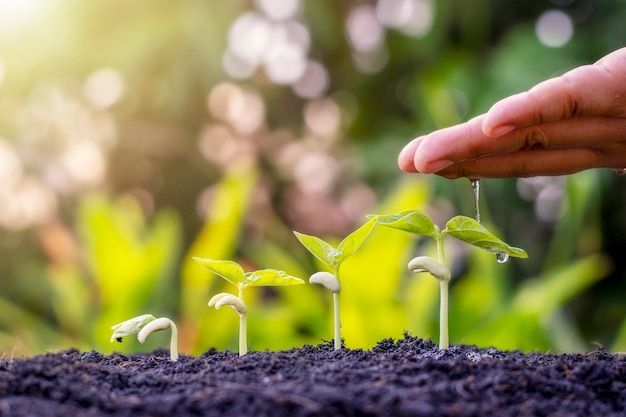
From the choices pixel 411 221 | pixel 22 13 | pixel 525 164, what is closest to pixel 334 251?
pixel 411 221

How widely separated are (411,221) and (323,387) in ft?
0.95

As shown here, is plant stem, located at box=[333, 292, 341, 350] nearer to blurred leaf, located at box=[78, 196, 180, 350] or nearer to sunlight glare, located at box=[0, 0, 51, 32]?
blurred leaf, located at box=[78, 196, 180, 350]

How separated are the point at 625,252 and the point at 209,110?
2897 millimetres

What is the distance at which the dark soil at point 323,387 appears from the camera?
2.15 feet

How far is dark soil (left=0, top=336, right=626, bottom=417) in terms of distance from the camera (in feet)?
2.15

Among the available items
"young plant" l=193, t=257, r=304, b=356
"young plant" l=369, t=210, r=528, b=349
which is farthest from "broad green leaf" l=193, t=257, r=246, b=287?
"young plant" l=369, t=210, r=528, b=349

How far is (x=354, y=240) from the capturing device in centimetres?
91

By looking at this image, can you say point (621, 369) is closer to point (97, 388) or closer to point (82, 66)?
point (97, 388)

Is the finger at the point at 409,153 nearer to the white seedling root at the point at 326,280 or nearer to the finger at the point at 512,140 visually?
the finger at the point at 512,140

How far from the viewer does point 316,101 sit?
4461mm

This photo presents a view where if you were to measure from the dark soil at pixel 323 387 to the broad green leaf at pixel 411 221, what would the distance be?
7.2 inches

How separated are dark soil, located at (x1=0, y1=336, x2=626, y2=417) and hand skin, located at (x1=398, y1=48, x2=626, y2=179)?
0.30 meters

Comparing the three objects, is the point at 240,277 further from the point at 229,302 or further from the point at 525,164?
the point at 525,164

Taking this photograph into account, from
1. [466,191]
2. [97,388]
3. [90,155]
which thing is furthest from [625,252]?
[97,388]
